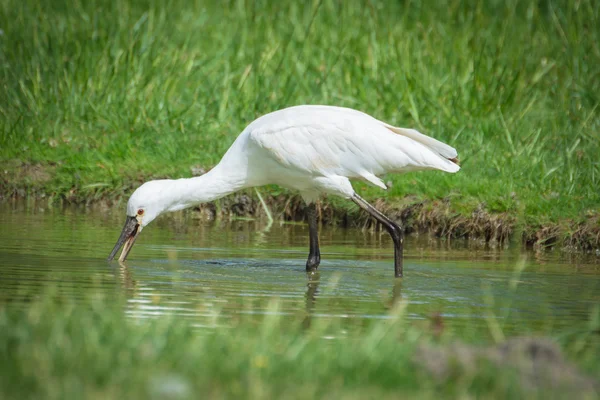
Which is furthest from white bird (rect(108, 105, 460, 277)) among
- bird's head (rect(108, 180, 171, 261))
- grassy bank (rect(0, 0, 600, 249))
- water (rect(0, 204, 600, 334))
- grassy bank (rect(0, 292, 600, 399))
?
grassy bank (rect(0, 292, 600, 399))

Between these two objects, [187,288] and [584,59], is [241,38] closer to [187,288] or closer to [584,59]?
[584,59]

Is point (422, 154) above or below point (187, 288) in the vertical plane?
above

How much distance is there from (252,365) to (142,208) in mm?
4502

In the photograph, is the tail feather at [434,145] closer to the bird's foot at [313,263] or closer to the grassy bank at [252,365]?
the bird's foot at [313,263]

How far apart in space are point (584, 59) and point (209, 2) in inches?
238

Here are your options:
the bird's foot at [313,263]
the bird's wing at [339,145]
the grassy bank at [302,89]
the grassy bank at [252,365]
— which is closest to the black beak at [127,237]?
the bird's wing at [339,145]

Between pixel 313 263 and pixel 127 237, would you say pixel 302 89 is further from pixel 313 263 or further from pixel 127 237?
pixel 127 237

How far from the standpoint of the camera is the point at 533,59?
14.2m

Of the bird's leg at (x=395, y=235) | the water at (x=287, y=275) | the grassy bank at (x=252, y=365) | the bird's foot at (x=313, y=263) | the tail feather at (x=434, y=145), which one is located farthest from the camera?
the tail feather at (x=434, y=145)

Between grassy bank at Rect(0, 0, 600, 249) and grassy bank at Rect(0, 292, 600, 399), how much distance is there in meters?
6.19

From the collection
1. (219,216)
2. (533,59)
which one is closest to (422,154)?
(219,216)

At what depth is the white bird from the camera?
854 centimetres

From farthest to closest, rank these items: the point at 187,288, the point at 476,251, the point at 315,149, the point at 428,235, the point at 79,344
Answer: the point at 428,235 → the point at 476,251 → the point at 315,149 → the point at 187,288 → the point at 79,344

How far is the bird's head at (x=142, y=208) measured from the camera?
8531 mm
